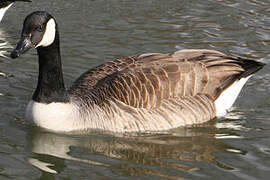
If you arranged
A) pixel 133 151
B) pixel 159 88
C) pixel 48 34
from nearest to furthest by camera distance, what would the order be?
pixel 48 34, pixel 133 151, pixel 159 88

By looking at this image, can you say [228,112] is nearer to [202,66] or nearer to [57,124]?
[202,66]

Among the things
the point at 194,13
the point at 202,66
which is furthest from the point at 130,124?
the point at 194,13

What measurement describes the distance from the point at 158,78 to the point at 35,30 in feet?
6.16

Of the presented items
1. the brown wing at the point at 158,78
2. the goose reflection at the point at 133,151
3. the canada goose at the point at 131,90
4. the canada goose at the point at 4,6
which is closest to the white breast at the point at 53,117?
the canada goose at the point at 131,90

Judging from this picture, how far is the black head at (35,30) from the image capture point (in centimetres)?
755

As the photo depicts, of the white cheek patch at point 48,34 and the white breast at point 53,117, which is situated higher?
the white cheek patch at point 48,34

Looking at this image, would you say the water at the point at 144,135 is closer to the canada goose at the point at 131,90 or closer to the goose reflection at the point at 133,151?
the goose reflection at the point at 133,151

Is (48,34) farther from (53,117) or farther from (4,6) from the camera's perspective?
(4,6)

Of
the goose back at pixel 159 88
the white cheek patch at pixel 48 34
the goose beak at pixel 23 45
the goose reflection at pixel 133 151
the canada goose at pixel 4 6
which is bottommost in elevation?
the goose reflection at pixel 133 151

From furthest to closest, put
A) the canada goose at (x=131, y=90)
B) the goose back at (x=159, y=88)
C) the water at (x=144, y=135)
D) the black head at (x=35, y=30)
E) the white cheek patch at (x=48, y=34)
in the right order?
the goose back at (x=159, y=88), the canada goose at (x=131, y=90), the white cheek patch at (x=48, y=34), the black head at (x=35, y=30), the water at (x=144, y=135)

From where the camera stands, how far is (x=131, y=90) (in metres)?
8.31

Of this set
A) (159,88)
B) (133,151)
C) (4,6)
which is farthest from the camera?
(4,6)

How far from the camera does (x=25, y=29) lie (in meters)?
7.57

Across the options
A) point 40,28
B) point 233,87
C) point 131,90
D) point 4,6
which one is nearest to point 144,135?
point 131,90
